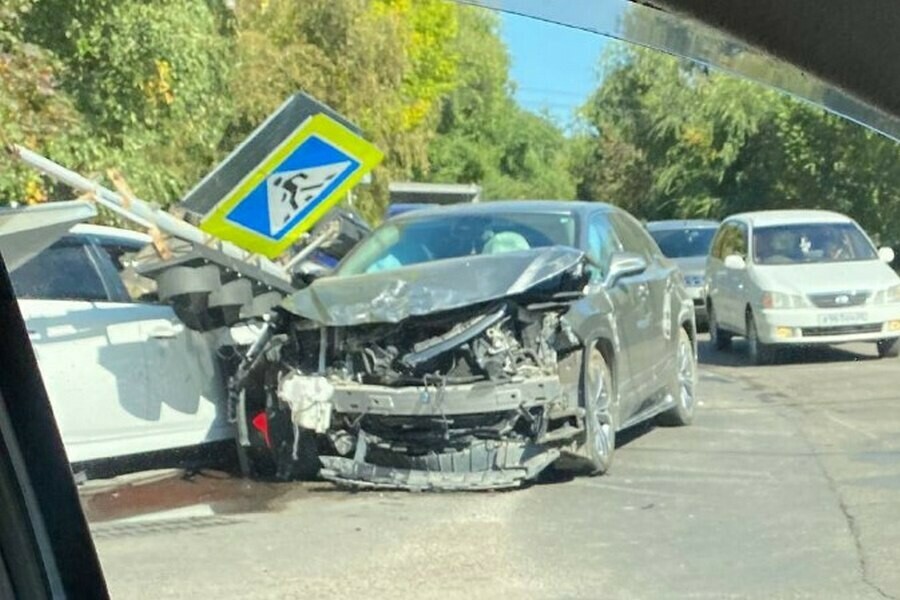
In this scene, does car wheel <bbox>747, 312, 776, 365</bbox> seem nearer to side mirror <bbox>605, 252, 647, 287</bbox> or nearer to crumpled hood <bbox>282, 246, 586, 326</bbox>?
side mirror <bbox>605, 252, 647, 287</bbox>

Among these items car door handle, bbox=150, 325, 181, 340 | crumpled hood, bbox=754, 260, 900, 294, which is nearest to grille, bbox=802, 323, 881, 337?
crumpled hood, bbox=754, 260, 900, 294

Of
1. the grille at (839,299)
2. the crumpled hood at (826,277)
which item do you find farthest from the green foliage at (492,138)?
the grille at (839,299)

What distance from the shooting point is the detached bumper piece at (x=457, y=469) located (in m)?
6.14

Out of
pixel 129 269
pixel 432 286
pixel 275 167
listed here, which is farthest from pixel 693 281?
pixel 129 269

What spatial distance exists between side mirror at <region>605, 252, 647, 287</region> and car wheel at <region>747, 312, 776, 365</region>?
511 millimetres

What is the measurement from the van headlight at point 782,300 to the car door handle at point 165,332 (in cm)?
236

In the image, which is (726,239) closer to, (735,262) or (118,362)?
(735,262)

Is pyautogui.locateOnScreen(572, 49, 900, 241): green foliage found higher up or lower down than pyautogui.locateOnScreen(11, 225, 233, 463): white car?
higher up

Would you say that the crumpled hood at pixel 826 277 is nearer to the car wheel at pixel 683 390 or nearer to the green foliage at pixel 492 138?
the car wheel at pixel 683 390

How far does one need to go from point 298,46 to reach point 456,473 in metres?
2.60

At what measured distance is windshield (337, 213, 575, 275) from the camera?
585 cm

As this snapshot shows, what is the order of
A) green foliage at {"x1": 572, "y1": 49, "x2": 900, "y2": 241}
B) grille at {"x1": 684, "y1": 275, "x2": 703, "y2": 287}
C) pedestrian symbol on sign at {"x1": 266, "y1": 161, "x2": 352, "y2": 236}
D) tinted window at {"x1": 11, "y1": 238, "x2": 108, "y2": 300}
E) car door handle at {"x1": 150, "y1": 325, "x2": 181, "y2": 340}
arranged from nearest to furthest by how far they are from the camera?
green foliage at {"x1": 572, "y1": 49, "x2": 900, "y2": 241} < pedestrian symbol on sign at {"x1": 266, "y1": 161, "x2": 352, "y2": 236} < tinted window at {"x1": 11, "y1": 238, "x2": 108, "y2": 300} < car door handle at {"x1": 150, "y1": 325, "x2": 181, "y2": 340} < grille at {"x1": 684, "y1": 275, "x2": 703, "y2": 287}

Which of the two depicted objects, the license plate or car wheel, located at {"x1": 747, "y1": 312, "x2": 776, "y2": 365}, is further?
car wheel, located at {"x1": 747, "y1": 312, "x2": 776, "y2": 365}

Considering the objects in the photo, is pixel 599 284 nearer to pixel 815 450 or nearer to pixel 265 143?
pixel 815 450
